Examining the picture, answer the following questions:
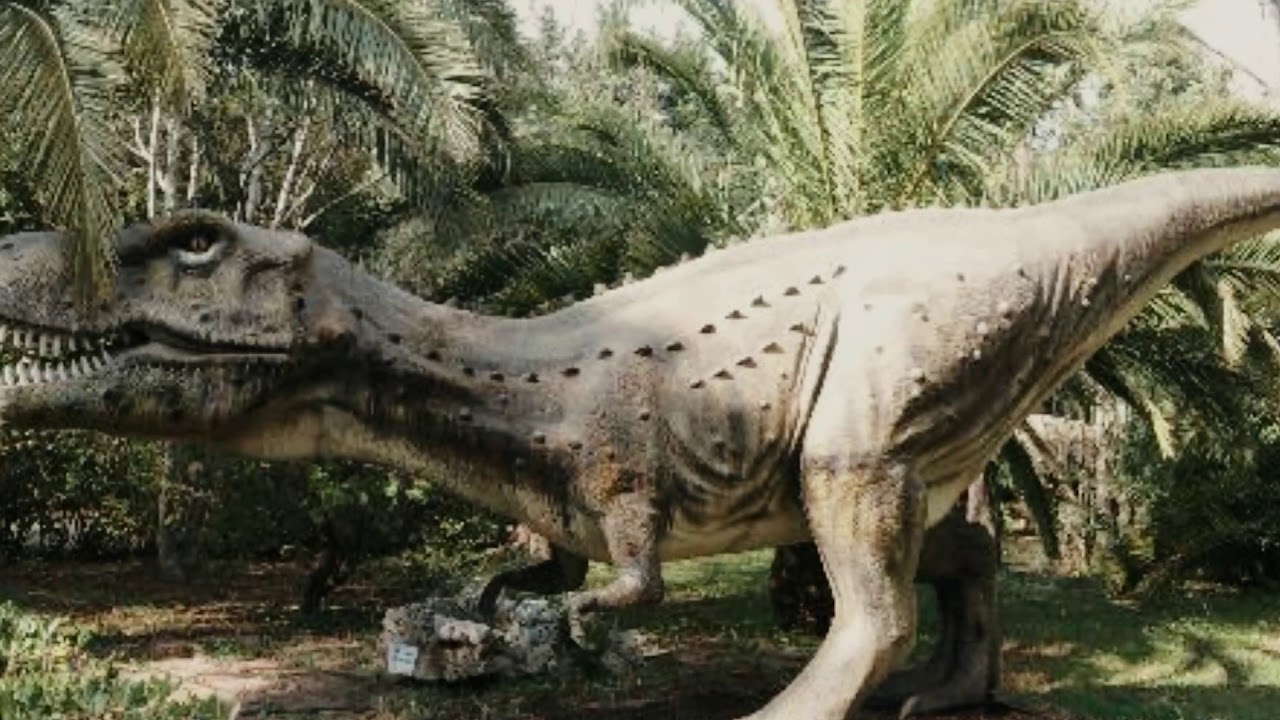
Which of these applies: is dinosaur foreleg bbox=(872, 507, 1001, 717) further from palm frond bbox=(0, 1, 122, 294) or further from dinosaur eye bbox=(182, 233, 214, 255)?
palm frond bbox=(0, 1, 122, 294)

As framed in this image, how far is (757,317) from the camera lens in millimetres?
4359

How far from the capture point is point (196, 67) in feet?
14.9

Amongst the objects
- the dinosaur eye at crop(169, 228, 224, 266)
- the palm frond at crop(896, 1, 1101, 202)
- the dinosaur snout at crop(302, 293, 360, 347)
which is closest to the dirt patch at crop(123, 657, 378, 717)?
the dinosaur snout at crop(302, 293, 360, 347)

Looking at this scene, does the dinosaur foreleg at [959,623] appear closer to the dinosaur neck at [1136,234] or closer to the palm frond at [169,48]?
the dinosaur neck at [1136,234]

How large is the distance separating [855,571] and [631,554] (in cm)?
66

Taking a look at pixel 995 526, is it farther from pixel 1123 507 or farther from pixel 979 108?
pixel 1123 507

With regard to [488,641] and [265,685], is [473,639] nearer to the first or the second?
[488,641]

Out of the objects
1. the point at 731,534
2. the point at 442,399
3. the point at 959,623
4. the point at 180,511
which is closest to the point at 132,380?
the point at 442,399

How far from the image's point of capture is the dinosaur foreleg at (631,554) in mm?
4051

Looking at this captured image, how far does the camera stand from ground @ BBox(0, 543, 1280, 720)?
577cm

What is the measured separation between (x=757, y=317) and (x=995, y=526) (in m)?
4.39

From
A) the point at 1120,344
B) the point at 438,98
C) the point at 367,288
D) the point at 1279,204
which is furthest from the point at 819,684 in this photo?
the point at 1120,344

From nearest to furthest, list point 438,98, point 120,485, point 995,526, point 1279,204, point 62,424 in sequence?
point 62,424 → point 1279,204 → point 438,98 → point 995,526 → point 120,485

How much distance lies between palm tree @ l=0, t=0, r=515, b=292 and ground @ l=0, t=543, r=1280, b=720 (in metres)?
1.93
